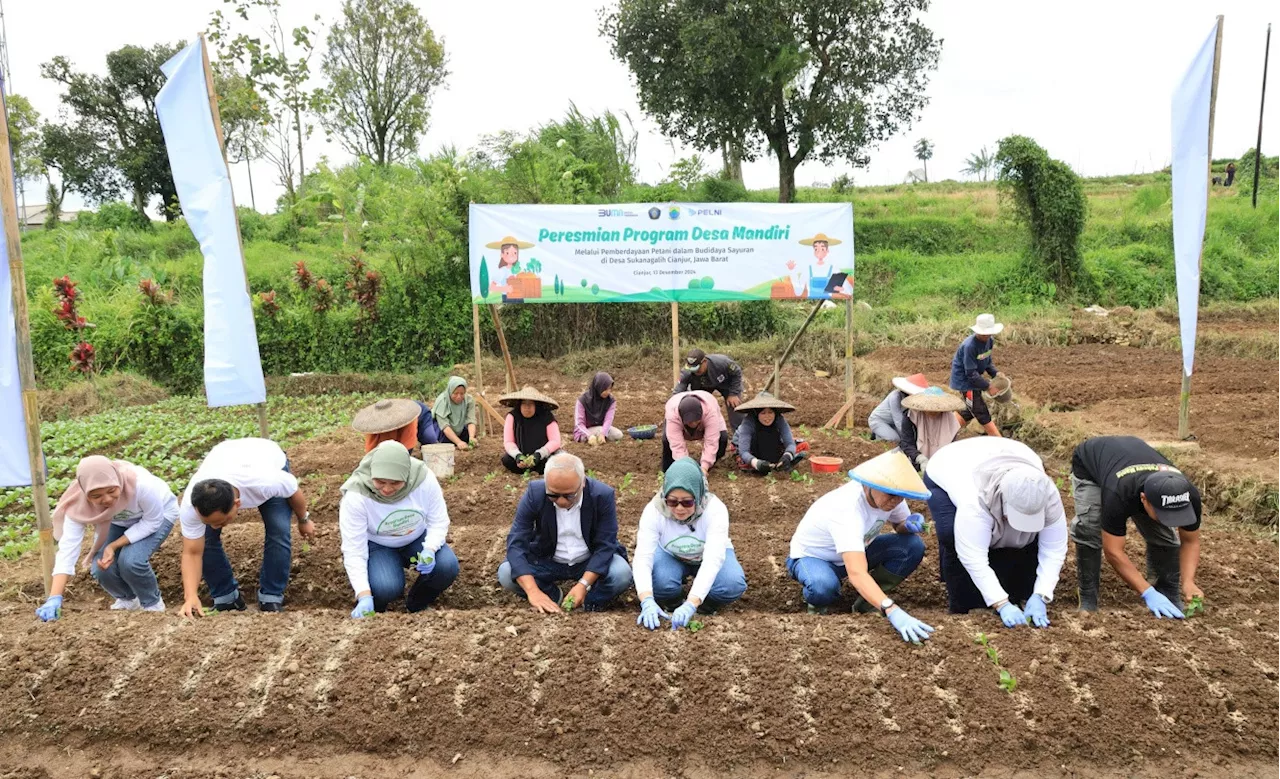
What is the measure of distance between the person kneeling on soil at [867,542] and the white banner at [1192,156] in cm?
401

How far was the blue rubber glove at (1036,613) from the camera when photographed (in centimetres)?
388

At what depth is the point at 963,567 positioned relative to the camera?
14.0ft

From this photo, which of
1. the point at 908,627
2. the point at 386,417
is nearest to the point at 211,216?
the point at 386,417

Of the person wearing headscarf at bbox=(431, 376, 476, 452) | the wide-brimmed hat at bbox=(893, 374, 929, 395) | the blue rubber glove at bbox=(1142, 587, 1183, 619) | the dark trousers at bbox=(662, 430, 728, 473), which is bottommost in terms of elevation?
the blue rubber glove at bbox=(1142, 587, 1183, 619)

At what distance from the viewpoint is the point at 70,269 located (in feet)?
56.6

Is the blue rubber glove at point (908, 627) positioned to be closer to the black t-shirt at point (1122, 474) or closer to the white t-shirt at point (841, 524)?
the white t-shirt at point (841, 524)

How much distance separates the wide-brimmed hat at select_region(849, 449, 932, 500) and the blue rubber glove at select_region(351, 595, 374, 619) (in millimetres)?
2368

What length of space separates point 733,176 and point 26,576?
→ 2054cm

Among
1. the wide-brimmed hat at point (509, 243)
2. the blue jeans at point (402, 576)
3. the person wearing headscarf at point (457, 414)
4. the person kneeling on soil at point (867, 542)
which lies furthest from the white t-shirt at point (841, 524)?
the wide-brimmed hat at point (509, 243)

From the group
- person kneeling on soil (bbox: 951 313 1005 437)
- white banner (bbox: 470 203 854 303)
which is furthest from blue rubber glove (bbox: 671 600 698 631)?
white banner (bbox: 470 203 854 303)

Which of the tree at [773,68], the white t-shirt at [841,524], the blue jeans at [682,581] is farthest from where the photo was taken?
the tree at [773,68]

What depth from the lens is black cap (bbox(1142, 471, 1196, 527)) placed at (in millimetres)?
3699

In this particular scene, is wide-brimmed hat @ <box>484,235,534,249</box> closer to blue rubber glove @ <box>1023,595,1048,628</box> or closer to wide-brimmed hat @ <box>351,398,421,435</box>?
wide-brimmed hat @ <box>351,398,421,435</box>

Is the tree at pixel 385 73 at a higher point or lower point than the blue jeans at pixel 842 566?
higher
